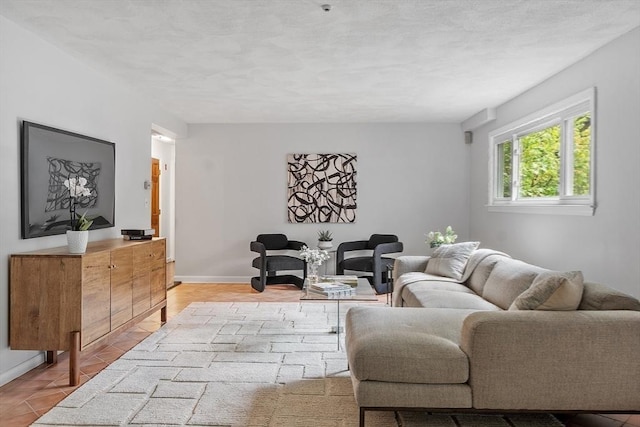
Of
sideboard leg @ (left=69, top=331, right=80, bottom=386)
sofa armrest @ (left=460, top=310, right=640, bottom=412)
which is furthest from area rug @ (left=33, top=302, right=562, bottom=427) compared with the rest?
sofa armrest @ (left=460, top=310, right=640, bottom=412)

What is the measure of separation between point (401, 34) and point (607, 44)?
1.63m

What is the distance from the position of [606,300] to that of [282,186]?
18.3ft

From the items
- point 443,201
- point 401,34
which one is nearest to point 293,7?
point 401,34

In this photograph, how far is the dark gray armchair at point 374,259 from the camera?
6.74 metres

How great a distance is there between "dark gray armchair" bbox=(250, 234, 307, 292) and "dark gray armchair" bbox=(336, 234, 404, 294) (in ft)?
1.93

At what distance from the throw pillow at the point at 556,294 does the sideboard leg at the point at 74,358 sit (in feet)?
9.15

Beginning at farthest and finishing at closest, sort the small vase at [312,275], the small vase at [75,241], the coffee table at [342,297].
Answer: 1. the small vase at [312,275]
2. the coffee table at [342,297]
3. the small vase at [75,241]

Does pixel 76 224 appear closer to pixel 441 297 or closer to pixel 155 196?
pixel 441 297

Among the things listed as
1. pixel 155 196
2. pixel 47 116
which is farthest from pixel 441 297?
pixel 155 196

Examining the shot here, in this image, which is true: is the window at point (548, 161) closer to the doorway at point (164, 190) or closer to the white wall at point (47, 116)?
the white wall at point (47, 116)

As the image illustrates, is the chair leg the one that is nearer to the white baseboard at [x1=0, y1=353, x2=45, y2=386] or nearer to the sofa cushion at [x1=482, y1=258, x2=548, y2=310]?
the white baseboard at [x1=0, y1=353, x2=45, y2=386]

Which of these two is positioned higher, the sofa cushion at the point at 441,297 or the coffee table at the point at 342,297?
the sofa cushion at the point at 441,297

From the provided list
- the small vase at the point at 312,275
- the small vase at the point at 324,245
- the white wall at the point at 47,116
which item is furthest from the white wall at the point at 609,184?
the white wall at the point at 47,116

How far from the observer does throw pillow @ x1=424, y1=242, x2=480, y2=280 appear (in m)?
4.84
